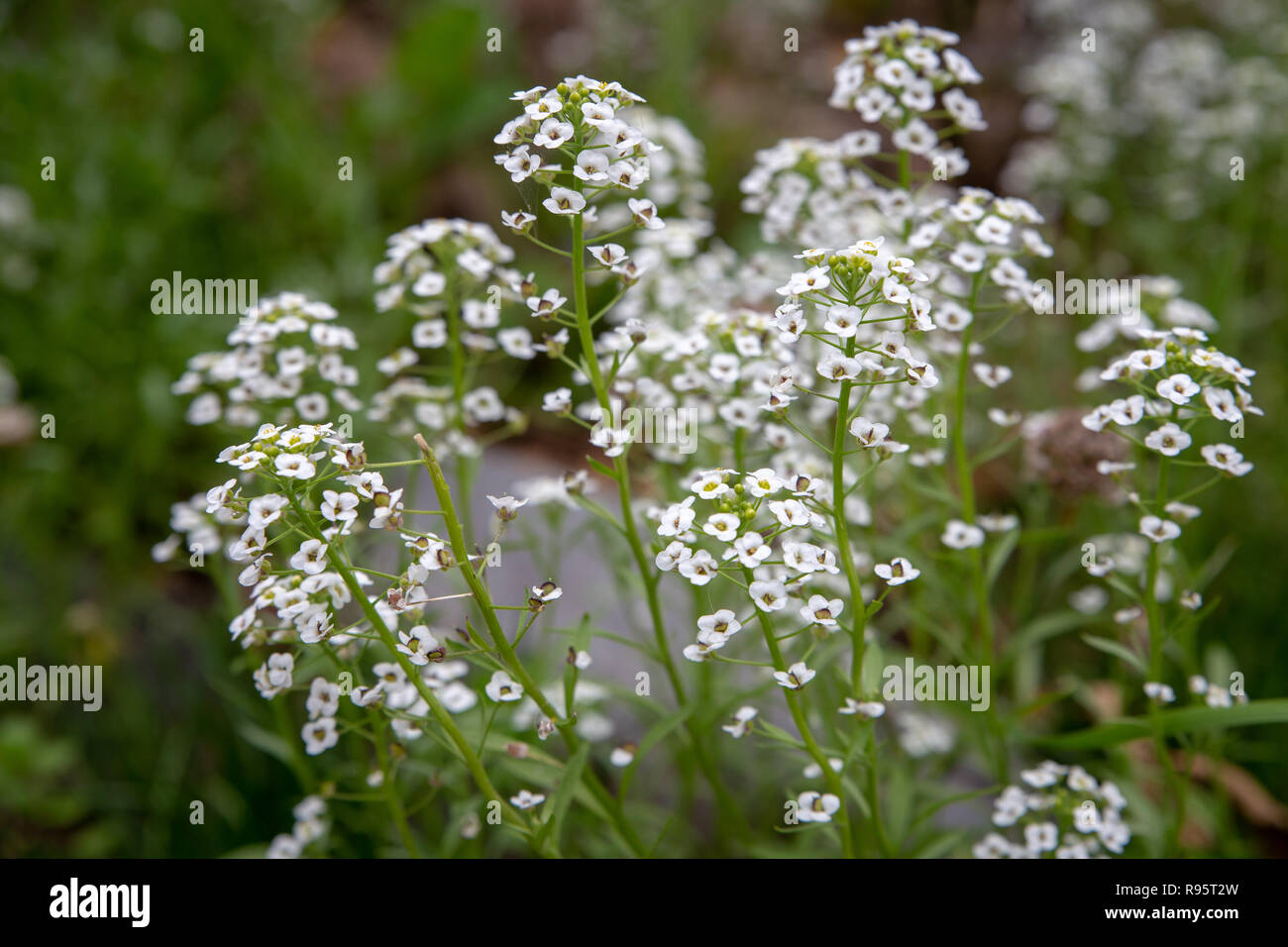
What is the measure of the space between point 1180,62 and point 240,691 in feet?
19.6

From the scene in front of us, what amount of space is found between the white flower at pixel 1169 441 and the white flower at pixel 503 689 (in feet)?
4.77

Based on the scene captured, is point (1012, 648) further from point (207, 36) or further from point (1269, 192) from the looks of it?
point (207, 36)

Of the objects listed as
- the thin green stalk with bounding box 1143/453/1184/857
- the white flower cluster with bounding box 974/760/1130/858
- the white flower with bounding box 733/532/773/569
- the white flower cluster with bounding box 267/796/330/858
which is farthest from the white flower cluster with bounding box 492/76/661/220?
the white flower cluster with bounding box 974/760/1130/858

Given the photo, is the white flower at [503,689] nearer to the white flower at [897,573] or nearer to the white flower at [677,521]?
the white flower at [677,521]

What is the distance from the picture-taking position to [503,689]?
7.11 feet

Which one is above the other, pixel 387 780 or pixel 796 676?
pixel 796 676

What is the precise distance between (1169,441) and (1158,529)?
0.25m

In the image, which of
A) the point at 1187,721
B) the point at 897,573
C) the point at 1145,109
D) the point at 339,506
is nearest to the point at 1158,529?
the point at 1187,721

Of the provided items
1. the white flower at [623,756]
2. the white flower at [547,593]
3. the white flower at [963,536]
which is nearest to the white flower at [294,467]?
the white flower at [547,593]

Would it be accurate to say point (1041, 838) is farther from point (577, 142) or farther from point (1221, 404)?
point (577, 142)

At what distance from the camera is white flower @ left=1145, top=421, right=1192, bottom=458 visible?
7.20ft

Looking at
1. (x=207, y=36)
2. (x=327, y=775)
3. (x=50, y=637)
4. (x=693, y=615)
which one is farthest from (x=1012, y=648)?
(x=207, y=36)

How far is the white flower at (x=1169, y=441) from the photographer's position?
2.20 m

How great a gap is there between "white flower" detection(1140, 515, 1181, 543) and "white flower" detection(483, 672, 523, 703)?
147 cm
